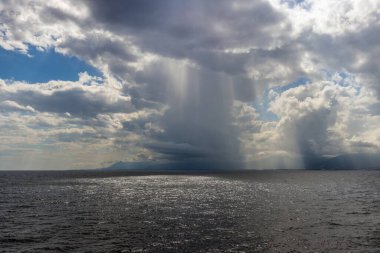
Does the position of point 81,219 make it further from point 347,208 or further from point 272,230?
point 347,208

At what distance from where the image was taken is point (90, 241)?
40562 millimetres

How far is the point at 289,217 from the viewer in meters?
57.3

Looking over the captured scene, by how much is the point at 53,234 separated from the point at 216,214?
90.6 ft

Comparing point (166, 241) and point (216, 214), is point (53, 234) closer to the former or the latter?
point (166, 241)

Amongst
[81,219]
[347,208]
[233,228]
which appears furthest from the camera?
[347,208]

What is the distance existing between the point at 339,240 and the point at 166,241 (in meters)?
20.2

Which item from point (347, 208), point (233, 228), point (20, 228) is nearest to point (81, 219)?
point (20, 228)

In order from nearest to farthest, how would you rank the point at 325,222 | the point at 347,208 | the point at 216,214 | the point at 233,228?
the point at 233,228 < the point at 325,222 < the point at 216,214 < the point at 347,208

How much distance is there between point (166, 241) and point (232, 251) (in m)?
8.33

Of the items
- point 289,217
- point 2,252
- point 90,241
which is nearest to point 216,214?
point 289,217

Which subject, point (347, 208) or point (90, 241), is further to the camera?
point (347, 208)

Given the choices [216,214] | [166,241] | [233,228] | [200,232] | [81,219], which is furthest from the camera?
[216,214]

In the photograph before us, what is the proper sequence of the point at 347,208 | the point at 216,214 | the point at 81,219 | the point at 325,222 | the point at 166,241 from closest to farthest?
the point at 166,241, the point at 325,222, the point at 81,219, the point at 216,214, the point at 347,208

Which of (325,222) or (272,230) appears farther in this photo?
(325,222)
